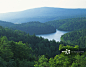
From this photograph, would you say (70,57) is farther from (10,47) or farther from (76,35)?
(76,35)

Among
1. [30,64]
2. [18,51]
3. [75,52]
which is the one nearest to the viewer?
[75,52]

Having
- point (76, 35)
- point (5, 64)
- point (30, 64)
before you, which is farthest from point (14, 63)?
point (76, 35)

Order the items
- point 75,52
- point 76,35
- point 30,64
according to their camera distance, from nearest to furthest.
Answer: point 75,52, point 30,64, point 76,35

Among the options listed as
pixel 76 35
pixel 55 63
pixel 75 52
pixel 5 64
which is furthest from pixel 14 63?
pixel 76 35

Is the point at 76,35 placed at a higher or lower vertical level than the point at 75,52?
lower

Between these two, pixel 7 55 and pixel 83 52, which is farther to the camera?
pixel 7 55

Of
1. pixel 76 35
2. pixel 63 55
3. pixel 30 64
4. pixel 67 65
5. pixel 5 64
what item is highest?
pixel 63 55

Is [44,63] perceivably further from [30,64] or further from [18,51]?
A: [18,51]

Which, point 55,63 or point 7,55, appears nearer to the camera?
point 55,63

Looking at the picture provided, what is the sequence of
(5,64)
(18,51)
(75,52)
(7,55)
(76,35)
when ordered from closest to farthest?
(75,52) → (5,64) → (7,55) → (18,51) → (76,35)
